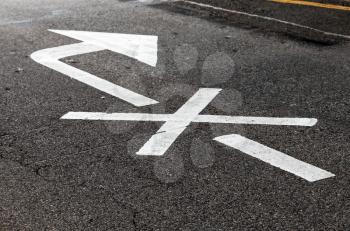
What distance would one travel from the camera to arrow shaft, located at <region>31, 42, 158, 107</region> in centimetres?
739

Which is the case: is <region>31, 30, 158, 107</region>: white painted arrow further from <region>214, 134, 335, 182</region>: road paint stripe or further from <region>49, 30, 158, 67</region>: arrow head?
<region>214, 134, 335, 182</region>: road paint stripe

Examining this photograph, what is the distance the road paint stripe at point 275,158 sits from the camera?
18.5ft

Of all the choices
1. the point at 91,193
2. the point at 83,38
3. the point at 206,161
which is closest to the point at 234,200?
the point at 206,161

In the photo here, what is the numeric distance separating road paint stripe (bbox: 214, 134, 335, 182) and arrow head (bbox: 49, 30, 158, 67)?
8.11 feet

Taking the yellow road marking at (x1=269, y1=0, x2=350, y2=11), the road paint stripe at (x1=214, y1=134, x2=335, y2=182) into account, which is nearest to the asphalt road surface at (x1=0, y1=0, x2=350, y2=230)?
the road paint stripe at (x1=214, y1=134, x2=335, y2=182)

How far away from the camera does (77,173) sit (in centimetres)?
571

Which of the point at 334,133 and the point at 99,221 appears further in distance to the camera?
the point at 334,133

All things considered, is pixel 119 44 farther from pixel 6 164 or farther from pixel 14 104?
pixel 6 164

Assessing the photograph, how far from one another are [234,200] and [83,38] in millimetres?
5037

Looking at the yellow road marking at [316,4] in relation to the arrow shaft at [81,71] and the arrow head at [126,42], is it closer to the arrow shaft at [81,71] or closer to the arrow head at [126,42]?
the arrow head at [126,42]

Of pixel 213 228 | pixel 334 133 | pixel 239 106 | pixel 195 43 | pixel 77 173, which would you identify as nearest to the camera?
pixel 213 228

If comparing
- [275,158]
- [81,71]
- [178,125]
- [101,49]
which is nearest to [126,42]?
[101,49]

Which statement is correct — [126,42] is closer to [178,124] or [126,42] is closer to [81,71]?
[81,71]

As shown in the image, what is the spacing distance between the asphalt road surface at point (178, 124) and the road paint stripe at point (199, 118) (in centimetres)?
Result: 2
